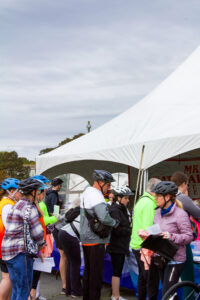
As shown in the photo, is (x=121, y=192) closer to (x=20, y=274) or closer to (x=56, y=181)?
(x=20, y=274)

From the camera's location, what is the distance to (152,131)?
8.47 metres

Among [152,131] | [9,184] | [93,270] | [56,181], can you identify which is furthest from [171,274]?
[152,131]

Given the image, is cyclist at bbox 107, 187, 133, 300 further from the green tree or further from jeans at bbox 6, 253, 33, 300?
the green tree

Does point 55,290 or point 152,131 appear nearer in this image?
point 55,290

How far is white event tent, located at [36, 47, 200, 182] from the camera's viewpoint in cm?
772

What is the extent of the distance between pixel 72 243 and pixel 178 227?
249cm

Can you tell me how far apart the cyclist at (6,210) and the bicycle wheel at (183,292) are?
174 centimetres

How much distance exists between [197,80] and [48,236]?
588 centimetres

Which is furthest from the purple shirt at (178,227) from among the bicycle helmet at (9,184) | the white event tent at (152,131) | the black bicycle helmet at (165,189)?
the white event tent at (152,131)

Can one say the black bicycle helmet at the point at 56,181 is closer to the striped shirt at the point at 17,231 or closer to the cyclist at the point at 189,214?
the cyclist at the point at 189,214

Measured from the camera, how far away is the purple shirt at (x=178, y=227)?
13.0 ft

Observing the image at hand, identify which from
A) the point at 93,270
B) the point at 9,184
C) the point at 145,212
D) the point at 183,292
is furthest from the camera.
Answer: the point at 93,270

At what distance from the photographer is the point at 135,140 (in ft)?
27.6

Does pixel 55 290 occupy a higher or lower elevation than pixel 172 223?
lower
